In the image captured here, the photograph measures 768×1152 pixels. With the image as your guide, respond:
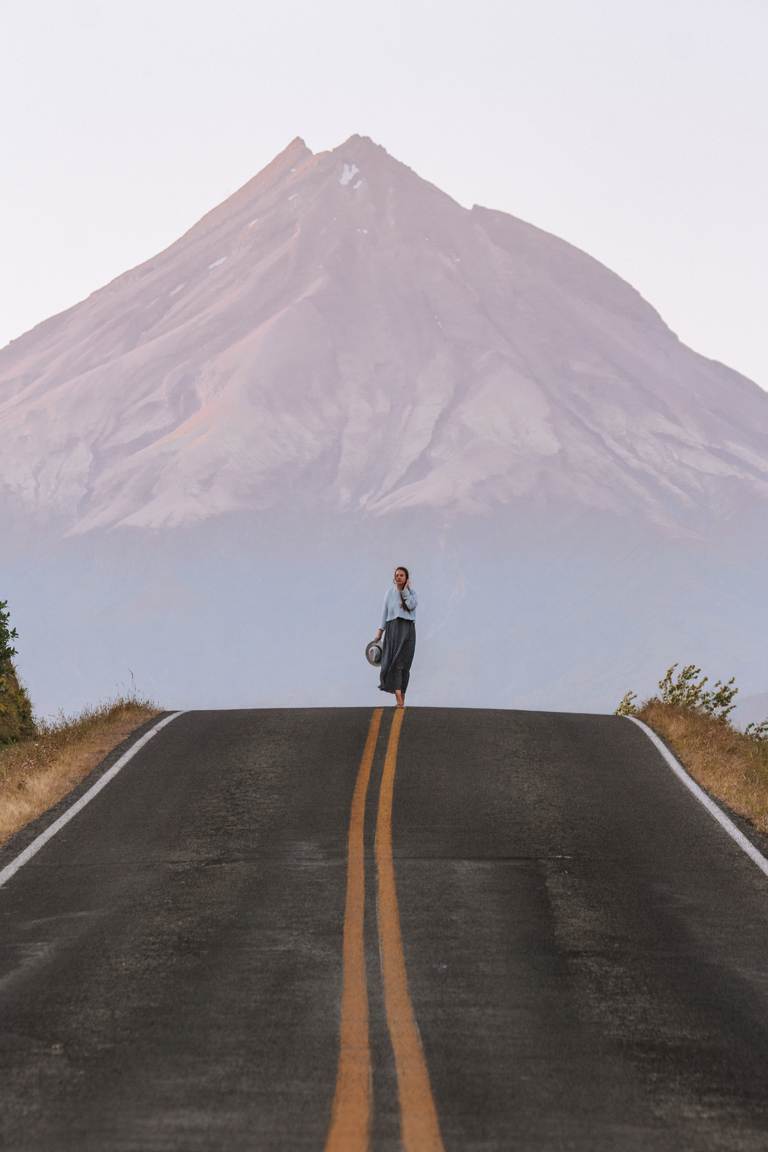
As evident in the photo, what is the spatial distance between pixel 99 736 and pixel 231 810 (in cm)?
607

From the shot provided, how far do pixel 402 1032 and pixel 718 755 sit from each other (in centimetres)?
1207

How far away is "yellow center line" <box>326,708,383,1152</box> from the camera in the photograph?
23.1 ft

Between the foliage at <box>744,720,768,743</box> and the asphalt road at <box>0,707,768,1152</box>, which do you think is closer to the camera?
the asphalt road at <box>0,707,768,1152</box>

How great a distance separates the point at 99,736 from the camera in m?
21.7

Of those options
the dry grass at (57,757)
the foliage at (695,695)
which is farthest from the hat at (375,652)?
the foliage at (695,695)

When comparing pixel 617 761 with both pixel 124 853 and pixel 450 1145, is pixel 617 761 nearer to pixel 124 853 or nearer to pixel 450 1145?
pixel 124 853

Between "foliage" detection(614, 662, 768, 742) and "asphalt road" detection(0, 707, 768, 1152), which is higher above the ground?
"foliage" detection(614, 662, 768, 742)

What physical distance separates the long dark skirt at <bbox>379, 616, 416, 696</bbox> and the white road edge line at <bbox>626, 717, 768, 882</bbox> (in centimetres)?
423

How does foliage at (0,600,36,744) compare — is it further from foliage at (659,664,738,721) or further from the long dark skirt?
foliage at (659,664,738,721)

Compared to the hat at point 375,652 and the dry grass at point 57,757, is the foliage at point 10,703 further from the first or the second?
the hat at point 375,652

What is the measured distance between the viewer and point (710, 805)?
16.8 m

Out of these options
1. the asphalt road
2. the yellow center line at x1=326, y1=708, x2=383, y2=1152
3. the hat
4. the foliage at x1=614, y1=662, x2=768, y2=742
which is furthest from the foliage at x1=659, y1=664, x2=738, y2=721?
the yellow center line at x1=326, y1=708, x2=383, y2=1152

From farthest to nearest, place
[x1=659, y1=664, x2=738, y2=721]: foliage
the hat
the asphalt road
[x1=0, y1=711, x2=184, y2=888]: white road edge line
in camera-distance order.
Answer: [x1=659, y1=664, x2=738, y2=721]: foliage < the hat < [x1=0, y1=711, x2=184, y2=888]: white road edge line < the asphalt road

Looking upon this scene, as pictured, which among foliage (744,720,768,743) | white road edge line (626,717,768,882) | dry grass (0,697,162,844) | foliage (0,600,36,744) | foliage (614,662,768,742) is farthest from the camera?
foliage (614,662,768,742)
